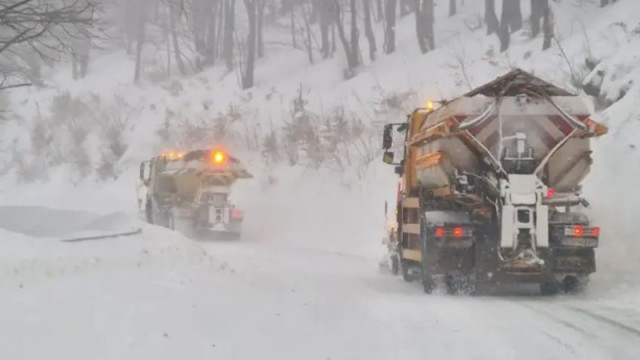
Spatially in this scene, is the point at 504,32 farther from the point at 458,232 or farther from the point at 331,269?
the point at 458,232

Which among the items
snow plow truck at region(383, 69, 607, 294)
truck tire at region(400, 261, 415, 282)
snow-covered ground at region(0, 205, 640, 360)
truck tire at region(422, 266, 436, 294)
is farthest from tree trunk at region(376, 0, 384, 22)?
truck tire at region(422, 266, 436, 294)

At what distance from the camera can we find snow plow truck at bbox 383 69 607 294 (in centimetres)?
1133

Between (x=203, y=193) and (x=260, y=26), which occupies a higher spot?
(x=260, y=26)

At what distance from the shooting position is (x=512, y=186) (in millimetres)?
11344

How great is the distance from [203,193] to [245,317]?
16010 millimetres

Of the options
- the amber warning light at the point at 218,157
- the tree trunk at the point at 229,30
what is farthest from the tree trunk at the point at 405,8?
the amber warning light at the point at 218,157

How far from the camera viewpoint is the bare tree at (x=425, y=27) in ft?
115

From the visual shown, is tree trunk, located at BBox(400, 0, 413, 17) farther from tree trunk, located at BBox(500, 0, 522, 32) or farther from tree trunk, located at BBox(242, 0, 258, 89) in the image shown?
tree trunk, located at BBox(500, 0, 522, 32)

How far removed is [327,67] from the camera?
41.8m

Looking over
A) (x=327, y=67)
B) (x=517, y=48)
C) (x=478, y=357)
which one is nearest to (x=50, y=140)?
(x=327, y=67)

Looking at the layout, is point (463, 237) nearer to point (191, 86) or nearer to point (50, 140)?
point (191, 86)

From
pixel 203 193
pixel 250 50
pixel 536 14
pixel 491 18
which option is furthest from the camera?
pixel 250 50

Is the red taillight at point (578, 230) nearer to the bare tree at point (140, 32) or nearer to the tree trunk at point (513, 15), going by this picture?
the tree trunk at point (513, 15)

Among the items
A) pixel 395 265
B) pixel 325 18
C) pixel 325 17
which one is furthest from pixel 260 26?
pixel 395 265
